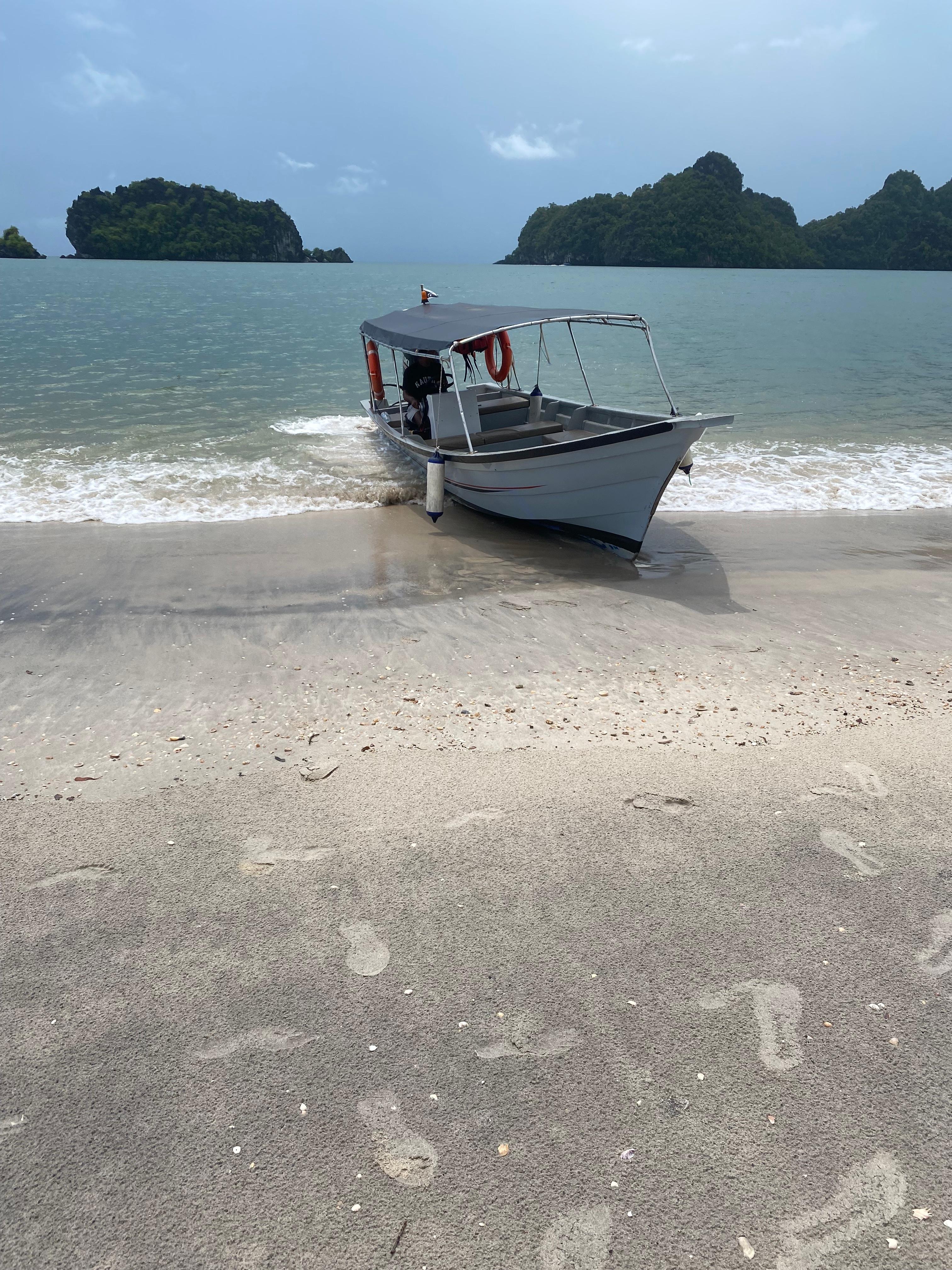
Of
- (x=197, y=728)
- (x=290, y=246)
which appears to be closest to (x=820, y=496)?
(x=197, y=728)

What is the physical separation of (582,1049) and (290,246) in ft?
649

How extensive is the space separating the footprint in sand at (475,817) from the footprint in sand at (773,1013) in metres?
1.44

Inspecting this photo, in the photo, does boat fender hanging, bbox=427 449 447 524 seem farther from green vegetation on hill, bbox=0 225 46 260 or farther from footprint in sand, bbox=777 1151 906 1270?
green vegetation on hill, bbox=0 225 46 260

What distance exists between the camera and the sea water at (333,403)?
12023 mm

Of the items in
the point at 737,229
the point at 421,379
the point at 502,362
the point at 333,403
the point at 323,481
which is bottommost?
the point at 323,481

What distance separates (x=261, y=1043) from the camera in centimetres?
300

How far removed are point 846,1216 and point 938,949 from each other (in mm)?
1335

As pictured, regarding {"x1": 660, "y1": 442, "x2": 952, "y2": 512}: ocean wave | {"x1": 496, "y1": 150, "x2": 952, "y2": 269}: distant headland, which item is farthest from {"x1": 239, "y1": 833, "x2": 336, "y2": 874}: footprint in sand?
{"x1": 496, "y1": 150, "x2": 952, "y2": 269}: distant headland

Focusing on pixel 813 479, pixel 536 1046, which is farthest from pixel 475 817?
pixel 813 479

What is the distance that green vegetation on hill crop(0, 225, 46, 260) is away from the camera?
169 m

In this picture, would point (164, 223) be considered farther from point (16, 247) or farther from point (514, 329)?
point (514, 329)

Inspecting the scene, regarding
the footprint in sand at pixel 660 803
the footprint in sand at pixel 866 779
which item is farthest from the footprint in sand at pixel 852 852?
the footprint in sand at pixel 660 803

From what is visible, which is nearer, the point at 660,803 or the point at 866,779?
the point at 660,803

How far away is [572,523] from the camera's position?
9.77m
